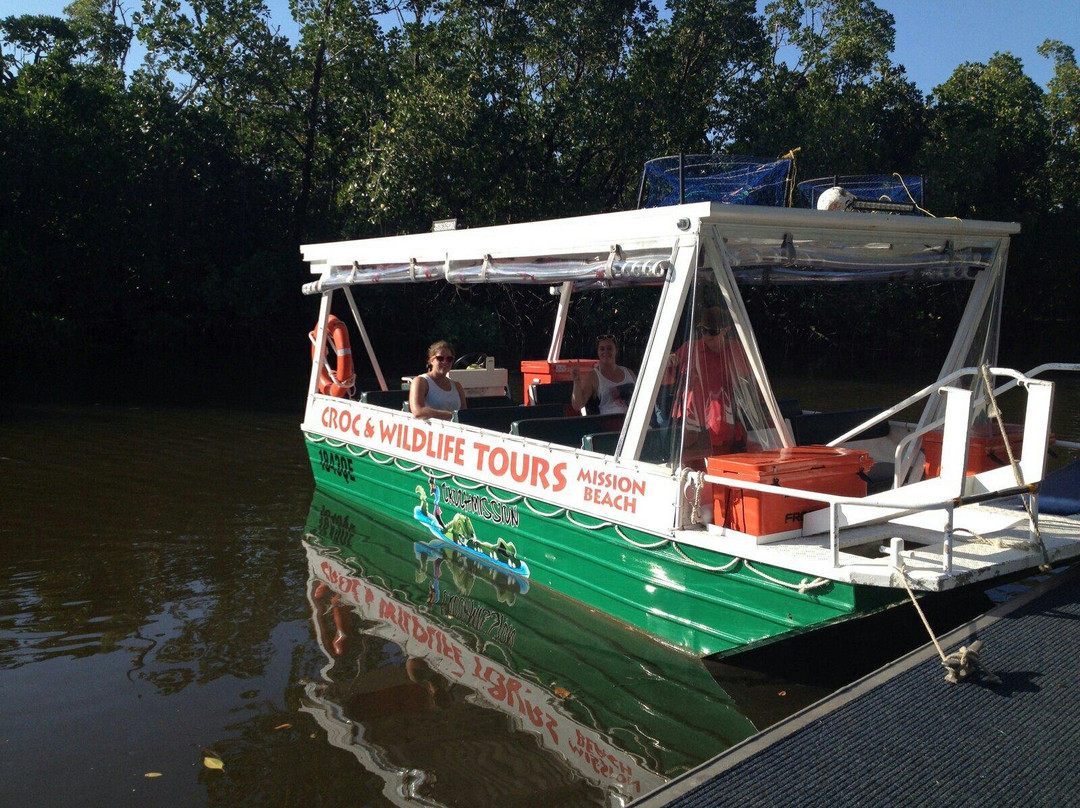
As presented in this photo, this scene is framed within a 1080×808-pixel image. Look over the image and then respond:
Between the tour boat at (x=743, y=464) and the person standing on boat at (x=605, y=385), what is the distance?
876 mm

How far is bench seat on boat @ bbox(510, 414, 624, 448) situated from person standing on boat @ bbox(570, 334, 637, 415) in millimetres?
776

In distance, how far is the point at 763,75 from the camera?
26.7 metres

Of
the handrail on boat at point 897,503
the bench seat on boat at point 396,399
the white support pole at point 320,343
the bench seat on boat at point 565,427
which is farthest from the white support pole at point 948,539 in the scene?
the white support pole at point 320,343

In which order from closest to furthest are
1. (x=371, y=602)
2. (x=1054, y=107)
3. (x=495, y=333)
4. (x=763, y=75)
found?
1. (x=371, y=602)
2. (x=495, y=333)
3. (x=763, y=75)
4. (x=1054, y=107)

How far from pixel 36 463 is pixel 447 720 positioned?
8.47 meters

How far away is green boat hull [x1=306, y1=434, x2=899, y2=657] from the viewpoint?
5.25m

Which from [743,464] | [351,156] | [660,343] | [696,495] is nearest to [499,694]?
[696,495]

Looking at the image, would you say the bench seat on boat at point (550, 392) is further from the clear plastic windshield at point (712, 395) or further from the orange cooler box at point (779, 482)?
the orange cooler box at point (779, 482)

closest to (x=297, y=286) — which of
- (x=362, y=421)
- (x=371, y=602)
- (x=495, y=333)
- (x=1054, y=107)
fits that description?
(x=495, y=333)

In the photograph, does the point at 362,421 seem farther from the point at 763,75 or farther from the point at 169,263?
the point at 763,75

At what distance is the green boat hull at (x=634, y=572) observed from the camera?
525 cm

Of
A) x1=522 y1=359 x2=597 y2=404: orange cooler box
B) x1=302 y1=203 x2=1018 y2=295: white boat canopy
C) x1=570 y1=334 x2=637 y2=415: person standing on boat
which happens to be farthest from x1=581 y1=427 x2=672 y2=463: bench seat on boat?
x1=522 y1=359 x2=597 y2=404: orange cooler box

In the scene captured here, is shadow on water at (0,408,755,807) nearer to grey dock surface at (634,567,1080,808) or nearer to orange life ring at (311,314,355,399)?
grey dock surface at (634,567,1080,808)

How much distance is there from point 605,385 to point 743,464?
3.16 meters
